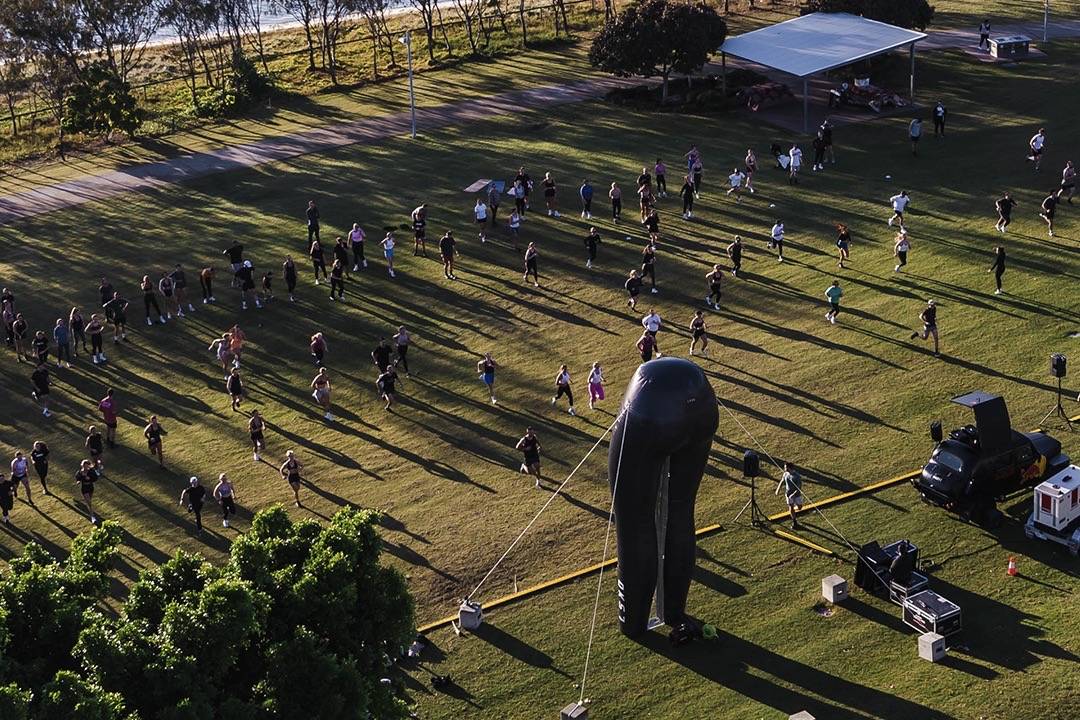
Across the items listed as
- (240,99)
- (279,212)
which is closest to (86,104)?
(240,99)

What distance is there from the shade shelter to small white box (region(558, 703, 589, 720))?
116 feet

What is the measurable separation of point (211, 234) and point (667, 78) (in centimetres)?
2124

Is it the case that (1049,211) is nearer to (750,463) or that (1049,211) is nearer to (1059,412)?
(1059,412)

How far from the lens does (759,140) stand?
5416 centimetres

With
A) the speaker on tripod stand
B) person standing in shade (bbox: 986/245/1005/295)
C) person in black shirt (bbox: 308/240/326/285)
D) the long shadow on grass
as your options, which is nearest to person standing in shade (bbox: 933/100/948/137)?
person standing in shade (bbox: 986/245/1005/295)

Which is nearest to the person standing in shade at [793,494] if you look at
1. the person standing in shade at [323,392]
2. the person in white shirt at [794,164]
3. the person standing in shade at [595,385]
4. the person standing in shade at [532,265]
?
the person standing in shade at [595,385]

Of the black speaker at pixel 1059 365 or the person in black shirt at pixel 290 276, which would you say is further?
the person in black shirt at pixel 290 276

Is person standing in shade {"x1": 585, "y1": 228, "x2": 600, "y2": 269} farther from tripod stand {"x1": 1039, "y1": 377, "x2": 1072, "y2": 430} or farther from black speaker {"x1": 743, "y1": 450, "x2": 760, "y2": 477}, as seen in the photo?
tripod stand {"x1": 1039, "y1": 377, "x2": 1072, "y2": 430}

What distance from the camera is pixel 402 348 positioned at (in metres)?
37.6

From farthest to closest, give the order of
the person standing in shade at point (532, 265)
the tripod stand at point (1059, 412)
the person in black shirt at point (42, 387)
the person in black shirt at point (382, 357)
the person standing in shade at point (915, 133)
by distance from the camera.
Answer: the person standing in shade at point (915, 133), the person standing in shade at point (532, 265), the person in black shirt at point (42, 387), the person in black shirt at point (382, 357), the tripod stand at point (1059, 412)

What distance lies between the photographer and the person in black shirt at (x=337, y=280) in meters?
42.4

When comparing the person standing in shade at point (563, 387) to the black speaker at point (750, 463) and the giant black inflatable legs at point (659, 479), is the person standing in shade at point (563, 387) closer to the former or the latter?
the black speaker at point (750, 463)

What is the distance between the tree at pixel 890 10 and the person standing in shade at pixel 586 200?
18681 mm

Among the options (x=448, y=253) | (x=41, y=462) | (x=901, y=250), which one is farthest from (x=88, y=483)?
(x=901, y=250)
